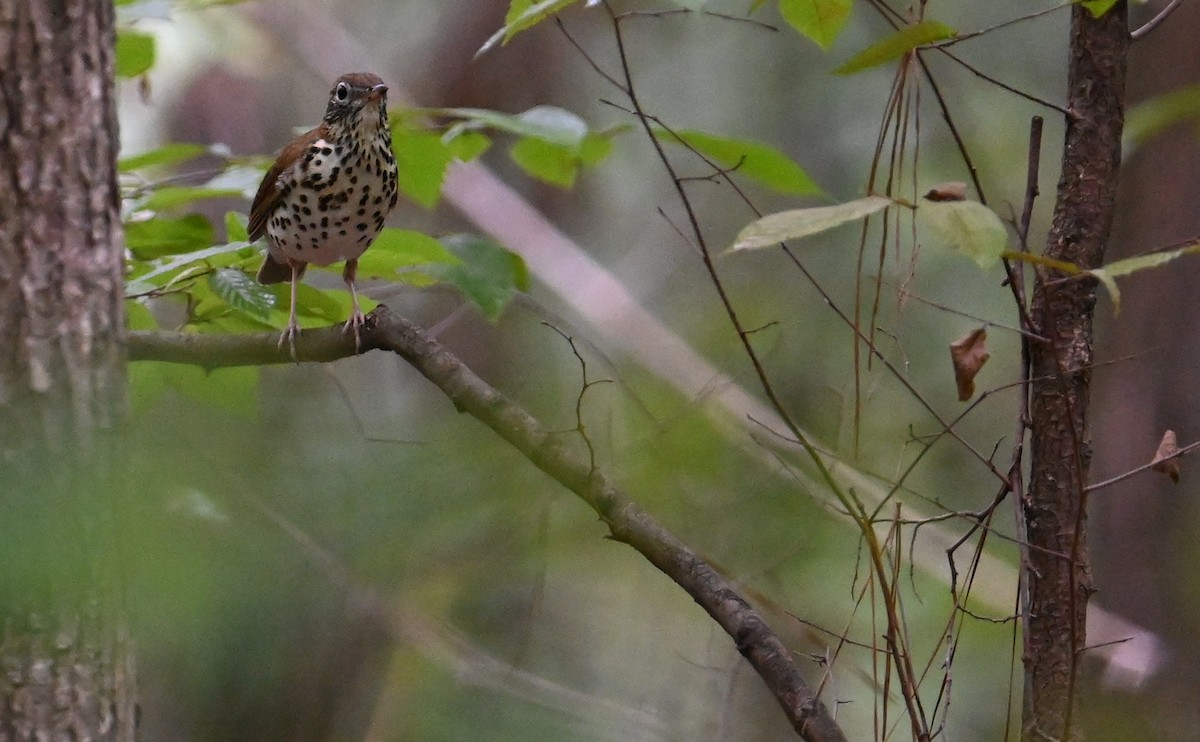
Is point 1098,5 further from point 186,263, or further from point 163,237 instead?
point 163,237

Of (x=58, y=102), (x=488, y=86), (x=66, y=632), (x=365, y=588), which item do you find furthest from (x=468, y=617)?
(x=488, y=86)

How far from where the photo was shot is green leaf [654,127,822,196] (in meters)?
2.34

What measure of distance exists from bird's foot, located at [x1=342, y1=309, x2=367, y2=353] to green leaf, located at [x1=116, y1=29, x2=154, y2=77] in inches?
30.6

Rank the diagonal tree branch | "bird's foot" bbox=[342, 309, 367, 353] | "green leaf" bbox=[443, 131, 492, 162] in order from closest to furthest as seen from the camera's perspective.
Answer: the diagonal tree branch < "bird's foot" bbox=[342, 309, 367, 353] < "green leaf" bbox=[443, 131, 492, 162]

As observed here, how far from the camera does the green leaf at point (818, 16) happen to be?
6.05ft

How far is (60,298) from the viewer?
1.64 meters

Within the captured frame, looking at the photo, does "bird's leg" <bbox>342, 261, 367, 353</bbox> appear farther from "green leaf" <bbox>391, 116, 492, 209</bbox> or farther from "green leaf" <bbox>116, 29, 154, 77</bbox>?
"green leaf" <bbox>116, 29, 154, 77</bbox>

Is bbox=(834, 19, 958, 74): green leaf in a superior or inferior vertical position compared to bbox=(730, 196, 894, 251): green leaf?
superior

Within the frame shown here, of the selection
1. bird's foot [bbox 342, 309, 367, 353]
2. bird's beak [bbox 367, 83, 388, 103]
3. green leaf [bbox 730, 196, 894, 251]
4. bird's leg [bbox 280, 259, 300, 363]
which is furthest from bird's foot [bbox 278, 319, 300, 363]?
green leaf [bbox 730, 196, 894, 251]

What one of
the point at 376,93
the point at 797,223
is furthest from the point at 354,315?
the point at 797,223

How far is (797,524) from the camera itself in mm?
2680

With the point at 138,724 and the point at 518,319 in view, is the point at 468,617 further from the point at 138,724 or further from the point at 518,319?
the point at 518,319

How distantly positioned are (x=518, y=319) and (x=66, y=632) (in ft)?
14.9

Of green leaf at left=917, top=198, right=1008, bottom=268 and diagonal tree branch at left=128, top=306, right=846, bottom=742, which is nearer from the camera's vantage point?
green leaf at left=917, top=198, right=1008, bottom=268
